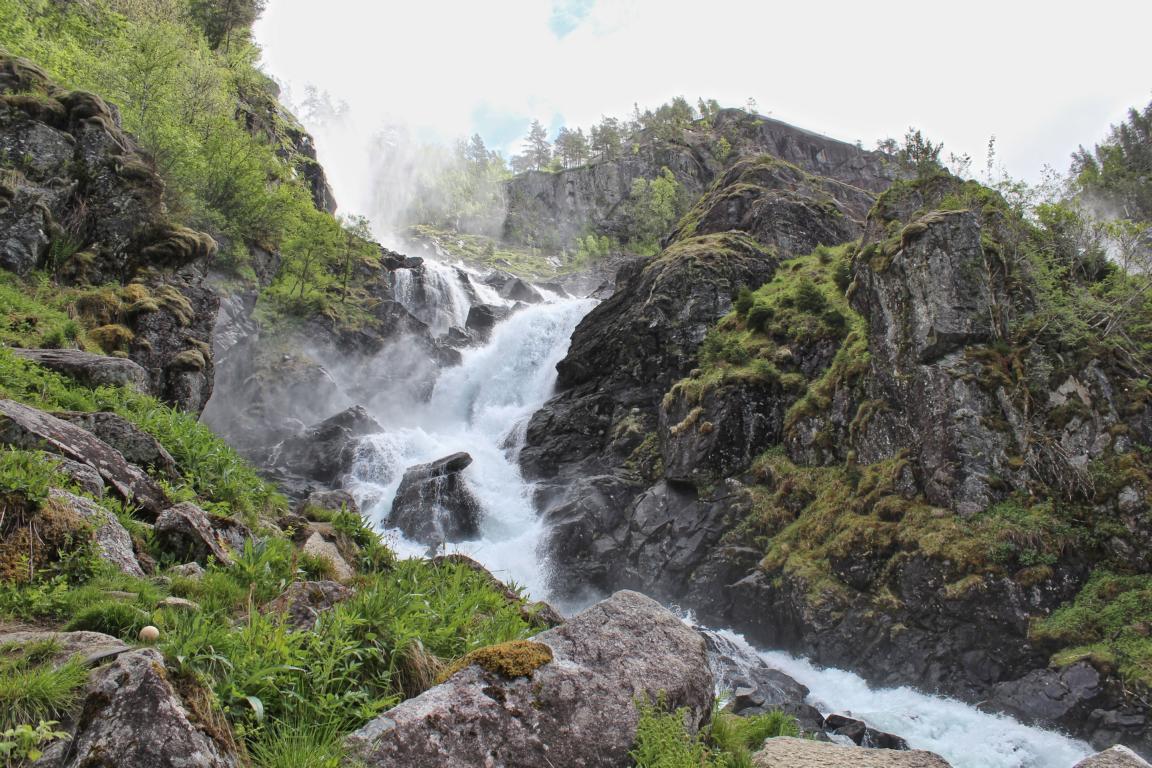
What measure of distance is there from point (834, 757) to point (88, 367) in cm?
1103

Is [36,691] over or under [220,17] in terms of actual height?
under

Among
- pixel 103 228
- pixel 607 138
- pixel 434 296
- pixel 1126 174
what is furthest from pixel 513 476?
pixel 607 138

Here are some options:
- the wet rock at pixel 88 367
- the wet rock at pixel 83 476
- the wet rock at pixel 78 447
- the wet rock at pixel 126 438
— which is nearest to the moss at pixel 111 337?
the wet rock at pixel 88 367

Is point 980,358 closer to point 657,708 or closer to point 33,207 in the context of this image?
point 657,708

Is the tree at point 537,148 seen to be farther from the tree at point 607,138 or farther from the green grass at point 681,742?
the green grass at point 681,742

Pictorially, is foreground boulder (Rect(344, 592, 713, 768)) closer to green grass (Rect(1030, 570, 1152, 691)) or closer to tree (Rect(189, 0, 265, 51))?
green grass (Rect(1030, 570, 1152, 691))

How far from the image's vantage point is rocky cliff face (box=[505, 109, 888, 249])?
76.6 m

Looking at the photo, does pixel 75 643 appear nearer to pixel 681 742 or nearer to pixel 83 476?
pixel 83 476

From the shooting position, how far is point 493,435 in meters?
32.4

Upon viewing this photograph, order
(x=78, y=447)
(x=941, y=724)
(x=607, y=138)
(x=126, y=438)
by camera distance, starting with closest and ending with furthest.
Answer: (x=78, y=447) < (x=126, y=438) < (x=941, y=724) < (x=607, y=138)

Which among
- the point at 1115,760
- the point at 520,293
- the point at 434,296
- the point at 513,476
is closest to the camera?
the point at 1115,760

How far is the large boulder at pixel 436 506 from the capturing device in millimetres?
24413

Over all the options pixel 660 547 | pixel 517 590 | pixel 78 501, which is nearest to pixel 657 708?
pixel 517 590

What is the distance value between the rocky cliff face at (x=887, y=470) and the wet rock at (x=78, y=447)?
16297 mm
